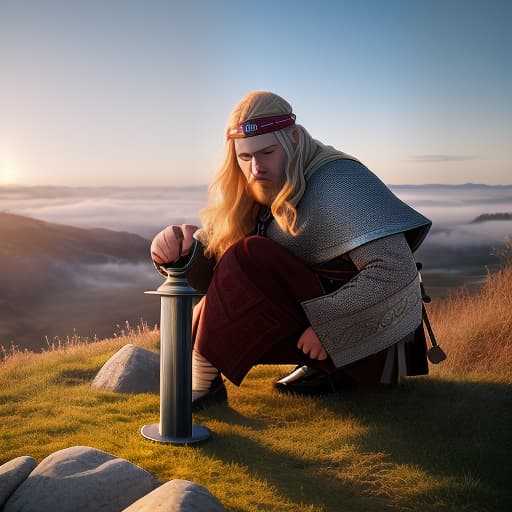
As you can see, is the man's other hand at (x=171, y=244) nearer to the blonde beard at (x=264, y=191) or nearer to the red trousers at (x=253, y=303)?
the red trousers at (x=253, y=303)

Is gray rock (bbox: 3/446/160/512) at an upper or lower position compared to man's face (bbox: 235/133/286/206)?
lower

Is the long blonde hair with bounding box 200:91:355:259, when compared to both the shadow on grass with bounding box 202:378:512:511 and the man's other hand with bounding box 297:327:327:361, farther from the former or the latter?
the shadow on grass with bounding box 202:378:512:511

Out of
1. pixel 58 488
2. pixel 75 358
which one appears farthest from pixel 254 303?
pixel 75 358

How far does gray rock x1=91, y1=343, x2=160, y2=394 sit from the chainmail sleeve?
4.49 feet

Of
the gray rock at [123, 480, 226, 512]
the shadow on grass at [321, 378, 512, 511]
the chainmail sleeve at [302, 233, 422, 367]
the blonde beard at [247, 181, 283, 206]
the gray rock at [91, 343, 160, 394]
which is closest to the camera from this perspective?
the gray rock at [123, 480, 226, 512]

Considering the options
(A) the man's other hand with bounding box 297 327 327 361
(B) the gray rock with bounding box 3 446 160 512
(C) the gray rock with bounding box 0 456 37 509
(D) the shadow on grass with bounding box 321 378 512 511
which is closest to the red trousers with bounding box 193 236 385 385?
(A) the man's other hand with bounding box 297 327 327 361

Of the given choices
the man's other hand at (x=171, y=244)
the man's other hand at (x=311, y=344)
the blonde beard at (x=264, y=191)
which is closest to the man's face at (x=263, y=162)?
the blonde beard at (x=264, y=191)

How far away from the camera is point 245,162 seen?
3498mm

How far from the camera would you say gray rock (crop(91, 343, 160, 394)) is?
4.18m

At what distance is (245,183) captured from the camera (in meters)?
3.70

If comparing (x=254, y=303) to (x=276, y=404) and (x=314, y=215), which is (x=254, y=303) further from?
(x=276, y=404)

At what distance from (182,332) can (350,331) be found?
0.78 metres

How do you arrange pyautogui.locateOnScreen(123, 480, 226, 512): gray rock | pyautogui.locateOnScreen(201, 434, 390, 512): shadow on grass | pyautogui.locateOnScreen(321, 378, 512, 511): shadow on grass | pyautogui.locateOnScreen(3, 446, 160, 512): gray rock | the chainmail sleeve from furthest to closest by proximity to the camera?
the chainmail sleeve → pyautogui.locateOnScreen(321, 378, 512, 511): shadow on grass → pyautogui.locateOnScreen(201, 434, 390, 512): shadow on grass → pyautogui.locateOnScreen(3, 446, 160, 512): gray rock → pyautogui.locateOnScreen(123, 480, 226, 512): gray rock

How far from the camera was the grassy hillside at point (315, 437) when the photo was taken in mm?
2771
